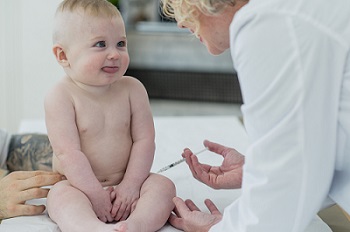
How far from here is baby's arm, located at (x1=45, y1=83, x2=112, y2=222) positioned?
1345mm

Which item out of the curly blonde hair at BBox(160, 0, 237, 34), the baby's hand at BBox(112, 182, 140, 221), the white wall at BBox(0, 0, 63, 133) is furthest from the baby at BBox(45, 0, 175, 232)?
the white wall at BBox(0, 0, 63, 133)

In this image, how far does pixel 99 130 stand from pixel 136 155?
0.34 ft

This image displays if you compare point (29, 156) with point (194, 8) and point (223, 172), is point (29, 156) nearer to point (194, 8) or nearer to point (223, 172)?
point (223, 172)

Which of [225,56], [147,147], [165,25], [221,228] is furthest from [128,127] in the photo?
[165,25]

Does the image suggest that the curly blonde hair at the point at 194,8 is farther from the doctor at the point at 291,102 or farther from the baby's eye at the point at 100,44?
the baby's eye at the point at 100,44

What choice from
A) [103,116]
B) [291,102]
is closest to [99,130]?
[103,116]

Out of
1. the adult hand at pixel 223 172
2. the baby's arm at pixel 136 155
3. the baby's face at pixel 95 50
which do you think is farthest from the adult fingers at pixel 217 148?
the baby's face at pixel 95 50

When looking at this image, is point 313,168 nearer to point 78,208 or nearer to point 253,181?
point 253,181

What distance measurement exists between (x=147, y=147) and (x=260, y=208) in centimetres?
48

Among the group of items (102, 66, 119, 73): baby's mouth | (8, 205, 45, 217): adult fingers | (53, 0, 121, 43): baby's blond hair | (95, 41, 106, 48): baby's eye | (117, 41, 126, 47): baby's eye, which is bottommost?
(8, 205, 45, 217): adult fingers

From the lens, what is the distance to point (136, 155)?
1.44 meters

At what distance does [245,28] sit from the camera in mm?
1000

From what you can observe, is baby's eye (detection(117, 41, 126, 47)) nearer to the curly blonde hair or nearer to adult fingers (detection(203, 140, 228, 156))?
the curly blonde hair

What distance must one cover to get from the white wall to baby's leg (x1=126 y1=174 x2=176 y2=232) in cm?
200
